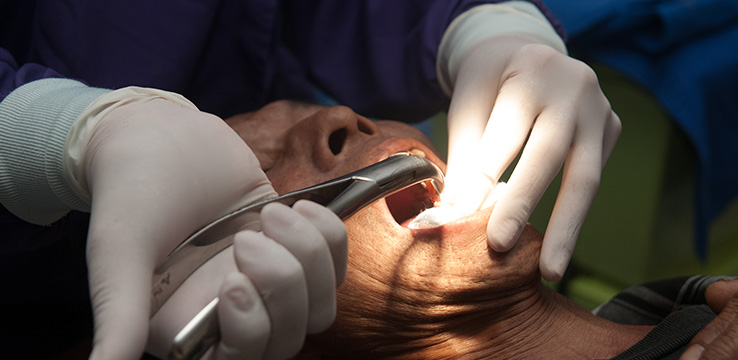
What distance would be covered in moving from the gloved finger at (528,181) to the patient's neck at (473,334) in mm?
110

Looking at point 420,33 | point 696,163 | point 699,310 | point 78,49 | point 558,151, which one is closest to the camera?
point 699,310

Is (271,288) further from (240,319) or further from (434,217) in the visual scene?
(434,217)

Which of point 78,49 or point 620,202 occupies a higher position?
point 78,49

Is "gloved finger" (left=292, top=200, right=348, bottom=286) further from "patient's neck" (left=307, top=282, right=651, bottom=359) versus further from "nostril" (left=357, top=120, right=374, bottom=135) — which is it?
"nostril" (left=357, top=120, right=374, bottom=135)

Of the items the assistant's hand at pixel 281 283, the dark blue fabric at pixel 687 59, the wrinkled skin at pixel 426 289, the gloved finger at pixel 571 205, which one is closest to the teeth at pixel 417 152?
the wrinkled skin at pixel 426 289

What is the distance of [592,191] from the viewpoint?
1.09 meters

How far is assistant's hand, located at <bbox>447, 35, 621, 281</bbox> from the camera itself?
Result: 3.34 ft

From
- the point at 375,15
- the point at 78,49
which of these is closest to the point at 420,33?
the point at 375,15

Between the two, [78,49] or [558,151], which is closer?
[558,151]

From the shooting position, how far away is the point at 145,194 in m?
0.68

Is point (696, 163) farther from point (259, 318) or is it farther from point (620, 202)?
point (259, 318)

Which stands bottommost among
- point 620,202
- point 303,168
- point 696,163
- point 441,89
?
point 620,202

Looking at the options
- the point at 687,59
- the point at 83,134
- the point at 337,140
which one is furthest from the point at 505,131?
the point at 687,59

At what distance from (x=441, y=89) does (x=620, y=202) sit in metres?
0.78
